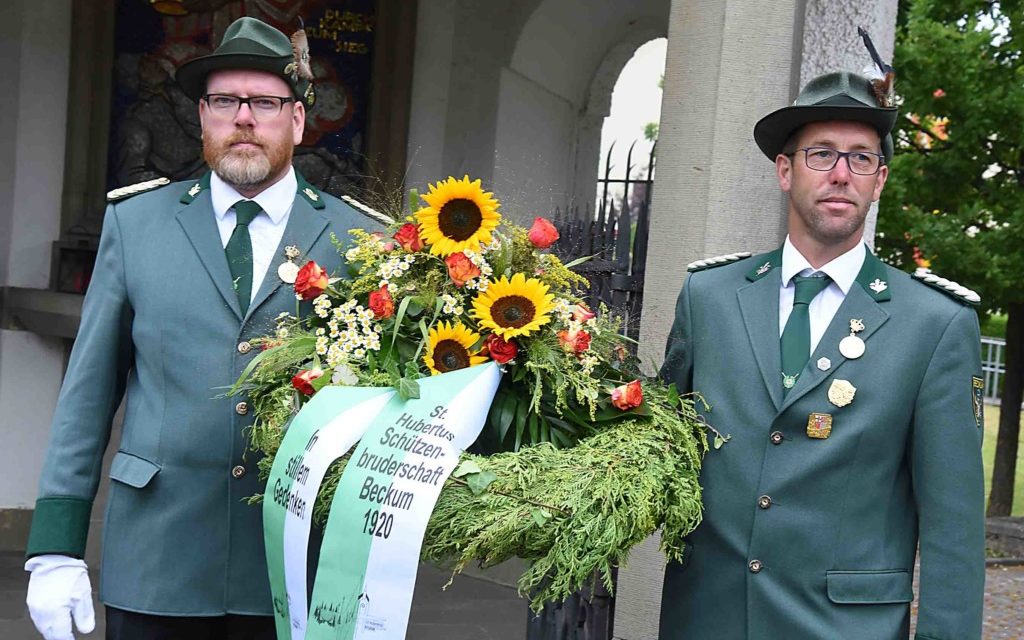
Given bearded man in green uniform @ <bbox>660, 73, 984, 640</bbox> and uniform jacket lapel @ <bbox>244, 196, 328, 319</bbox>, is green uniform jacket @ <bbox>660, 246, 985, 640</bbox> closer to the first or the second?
bearded man in green uniform @ <bbox>660, 73, 984, 640</bbox>

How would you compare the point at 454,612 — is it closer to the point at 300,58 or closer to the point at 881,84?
the point at 300,58

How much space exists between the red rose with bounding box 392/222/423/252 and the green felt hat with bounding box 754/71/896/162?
776 mm

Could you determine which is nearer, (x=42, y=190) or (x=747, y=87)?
(x=747, y=87)

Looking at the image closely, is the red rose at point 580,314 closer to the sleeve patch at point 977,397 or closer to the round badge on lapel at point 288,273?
the round badge on lapel at point 288,273

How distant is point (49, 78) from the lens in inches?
272

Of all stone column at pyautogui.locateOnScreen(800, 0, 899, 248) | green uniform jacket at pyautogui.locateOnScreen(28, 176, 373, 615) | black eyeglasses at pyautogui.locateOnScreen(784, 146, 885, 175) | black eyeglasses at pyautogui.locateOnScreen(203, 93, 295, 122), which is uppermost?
stone column at pyautogui.locateOnScreen(800, 0, 899, 248)

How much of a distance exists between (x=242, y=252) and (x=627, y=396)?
3.22 ft

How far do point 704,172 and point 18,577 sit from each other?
412 cm

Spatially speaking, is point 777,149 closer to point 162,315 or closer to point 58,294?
point 162,315

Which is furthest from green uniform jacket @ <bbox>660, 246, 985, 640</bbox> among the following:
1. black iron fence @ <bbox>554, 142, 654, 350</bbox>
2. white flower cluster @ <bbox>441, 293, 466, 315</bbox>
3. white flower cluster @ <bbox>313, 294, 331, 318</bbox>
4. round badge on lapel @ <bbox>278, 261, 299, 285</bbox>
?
black iron fence @ <bbox>554, 142, 654, 350</bbox>

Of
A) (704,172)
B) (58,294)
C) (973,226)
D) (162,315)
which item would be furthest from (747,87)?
(973,226)

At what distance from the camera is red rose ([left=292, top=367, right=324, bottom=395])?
271 centimetres

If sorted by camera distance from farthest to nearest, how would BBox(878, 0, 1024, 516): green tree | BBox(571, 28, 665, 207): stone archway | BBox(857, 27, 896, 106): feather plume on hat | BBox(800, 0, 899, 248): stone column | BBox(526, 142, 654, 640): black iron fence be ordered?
BBox(878, 0, 1024, 516): green tree → BBox(571, 28, 665, 207): stone archway → BBox(526, 142, 654, 640): black iron fence → BBox(800, 0, 899, 248): stone column → BBox(857, 27, 896, 106): feather plume on hat

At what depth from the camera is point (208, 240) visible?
10.1ft
